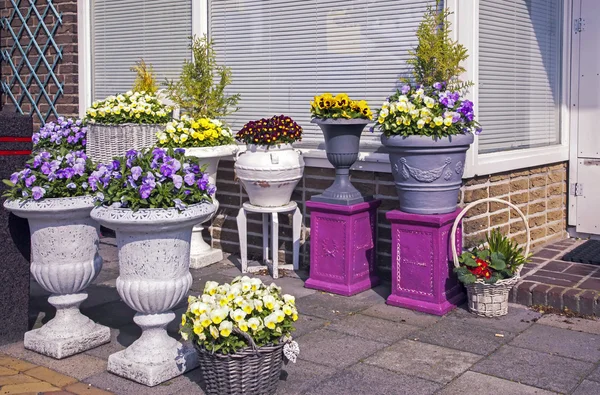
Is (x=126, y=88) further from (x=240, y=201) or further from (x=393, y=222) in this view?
(x=393, y=222)

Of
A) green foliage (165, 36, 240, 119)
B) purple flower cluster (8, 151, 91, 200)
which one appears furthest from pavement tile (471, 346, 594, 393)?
green foliage (165, 36, 240, 119)

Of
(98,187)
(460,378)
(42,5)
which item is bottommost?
(460,378)

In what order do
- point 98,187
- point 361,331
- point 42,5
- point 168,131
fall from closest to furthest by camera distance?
point 98,187, point 361,331, point 168,131, point 42,5

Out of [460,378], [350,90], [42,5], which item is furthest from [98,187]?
[42,5]

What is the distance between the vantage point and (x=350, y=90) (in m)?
6.03

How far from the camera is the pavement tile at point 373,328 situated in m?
4.59

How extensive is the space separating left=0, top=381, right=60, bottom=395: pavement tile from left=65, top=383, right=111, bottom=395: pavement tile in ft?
0.23

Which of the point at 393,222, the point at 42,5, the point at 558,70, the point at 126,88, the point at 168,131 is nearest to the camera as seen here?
the point at 393,222

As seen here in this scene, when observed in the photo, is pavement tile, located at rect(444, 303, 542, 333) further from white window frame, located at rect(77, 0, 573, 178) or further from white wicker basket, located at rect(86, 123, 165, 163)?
white wicker basket, located at rect(86, 123, 165, 163)

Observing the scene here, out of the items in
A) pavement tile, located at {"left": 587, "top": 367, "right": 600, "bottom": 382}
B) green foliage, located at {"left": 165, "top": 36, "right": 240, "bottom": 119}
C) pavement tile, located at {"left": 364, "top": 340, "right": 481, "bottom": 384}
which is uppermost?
green foliage, located at {"left": 165, "top": 36, "right": 240, "bottom": 119}

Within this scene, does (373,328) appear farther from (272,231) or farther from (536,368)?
(272,231)

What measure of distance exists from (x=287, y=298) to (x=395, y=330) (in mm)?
1199

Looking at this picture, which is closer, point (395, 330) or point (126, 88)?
point (395, 330)

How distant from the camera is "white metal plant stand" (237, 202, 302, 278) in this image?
6.00m
